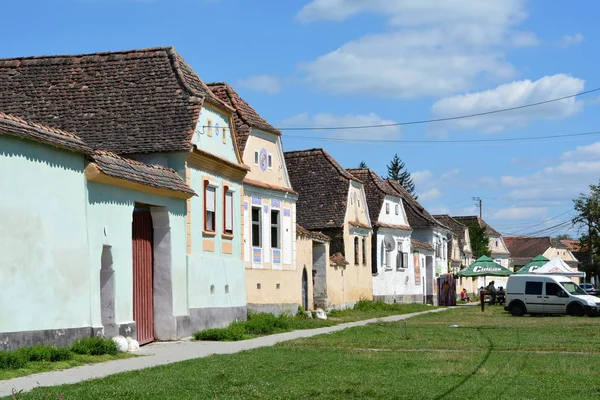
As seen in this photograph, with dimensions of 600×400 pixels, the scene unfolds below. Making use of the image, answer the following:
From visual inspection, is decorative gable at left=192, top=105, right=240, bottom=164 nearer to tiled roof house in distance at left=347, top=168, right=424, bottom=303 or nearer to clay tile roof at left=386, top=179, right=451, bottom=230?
tiled roof house in distance at left=347, top=168, right=424, bottom=303

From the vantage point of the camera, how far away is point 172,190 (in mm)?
24641

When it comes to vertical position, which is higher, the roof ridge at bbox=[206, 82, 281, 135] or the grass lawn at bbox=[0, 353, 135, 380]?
the roof ridge at bbox=[206, 82, 281, 135]

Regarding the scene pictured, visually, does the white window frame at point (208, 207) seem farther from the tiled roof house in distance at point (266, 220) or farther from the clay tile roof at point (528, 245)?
the clay tile roof at point (528, 245)

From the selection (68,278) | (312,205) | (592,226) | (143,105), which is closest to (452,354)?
(68,278)

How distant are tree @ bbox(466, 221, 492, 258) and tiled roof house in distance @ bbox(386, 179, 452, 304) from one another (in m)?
27.6

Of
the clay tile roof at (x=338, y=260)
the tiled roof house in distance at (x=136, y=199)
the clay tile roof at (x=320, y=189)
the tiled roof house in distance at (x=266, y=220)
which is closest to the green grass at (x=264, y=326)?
the tiled roof house in distance at (x=136, y=199)

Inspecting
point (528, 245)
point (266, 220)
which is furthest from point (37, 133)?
point (528, 245)

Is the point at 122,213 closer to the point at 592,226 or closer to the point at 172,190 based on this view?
the point at 172,190

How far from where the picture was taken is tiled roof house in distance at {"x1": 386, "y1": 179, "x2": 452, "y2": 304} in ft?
228

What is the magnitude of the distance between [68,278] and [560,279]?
1181 inches

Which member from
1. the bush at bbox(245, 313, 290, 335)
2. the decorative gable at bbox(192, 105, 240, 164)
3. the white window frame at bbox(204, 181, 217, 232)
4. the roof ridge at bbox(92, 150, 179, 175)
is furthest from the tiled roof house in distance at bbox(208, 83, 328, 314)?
the roof ridge at bbox(92, 150, 179, 175)

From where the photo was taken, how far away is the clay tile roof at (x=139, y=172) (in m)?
21.3

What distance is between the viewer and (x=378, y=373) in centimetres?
1619

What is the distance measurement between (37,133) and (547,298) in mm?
29907
